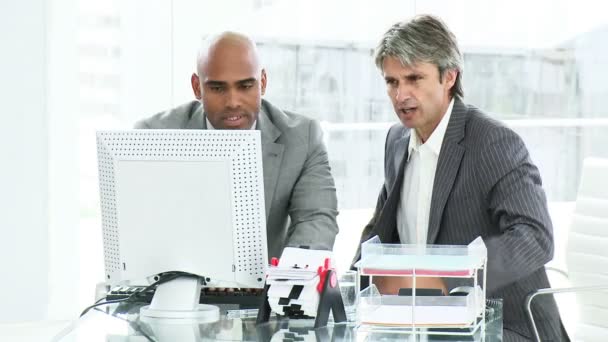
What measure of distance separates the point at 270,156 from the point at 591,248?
1.03 meters

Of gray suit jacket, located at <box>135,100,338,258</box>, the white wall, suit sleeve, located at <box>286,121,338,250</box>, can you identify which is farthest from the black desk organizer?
the white wall

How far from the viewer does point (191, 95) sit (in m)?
5.38

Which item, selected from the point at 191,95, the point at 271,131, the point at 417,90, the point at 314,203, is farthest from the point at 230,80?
the point at 191,95

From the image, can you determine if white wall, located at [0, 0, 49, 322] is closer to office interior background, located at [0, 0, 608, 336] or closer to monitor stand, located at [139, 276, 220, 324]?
office interior background, located at [0, 0, 608, 336]

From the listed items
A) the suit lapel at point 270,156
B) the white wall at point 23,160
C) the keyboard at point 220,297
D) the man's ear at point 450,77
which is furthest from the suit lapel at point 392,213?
the white wall at point 23,160

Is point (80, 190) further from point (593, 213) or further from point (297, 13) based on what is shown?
point (593, 213)

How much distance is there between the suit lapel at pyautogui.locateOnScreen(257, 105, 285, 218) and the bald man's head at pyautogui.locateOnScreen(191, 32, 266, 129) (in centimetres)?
13

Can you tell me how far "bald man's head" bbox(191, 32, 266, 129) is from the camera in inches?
118

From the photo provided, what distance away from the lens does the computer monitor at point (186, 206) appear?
237cm

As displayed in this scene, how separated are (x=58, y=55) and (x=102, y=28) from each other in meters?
0.44

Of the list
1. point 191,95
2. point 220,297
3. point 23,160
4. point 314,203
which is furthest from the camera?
point 191,95

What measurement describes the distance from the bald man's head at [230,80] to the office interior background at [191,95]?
2333mm

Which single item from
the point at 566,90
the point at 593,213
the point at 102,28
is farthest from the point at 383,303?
the point at 566,90

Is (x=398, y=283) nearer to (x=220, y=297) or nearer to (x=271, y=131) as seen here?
(x=220, y=297)
